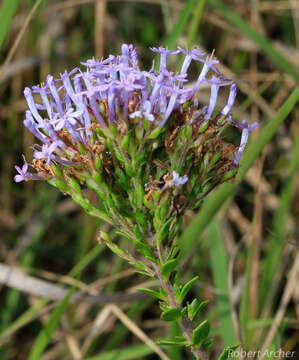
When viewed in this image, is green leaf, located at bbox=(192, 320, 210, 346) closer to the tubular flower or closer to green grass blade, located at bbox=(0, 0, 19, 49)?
the tubular flower

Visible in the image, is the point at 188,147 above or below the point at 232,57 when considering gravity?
below

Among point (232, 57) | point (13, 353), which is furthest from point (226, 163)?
point (232, 57)

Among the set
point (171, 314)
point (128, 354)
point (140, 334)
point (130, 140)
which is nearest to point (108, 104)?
point (130, 140)

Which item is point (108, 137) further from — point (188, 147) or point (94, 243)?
point (94, 243)

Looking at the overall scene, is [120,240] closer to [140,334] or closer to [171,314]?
[140,334]

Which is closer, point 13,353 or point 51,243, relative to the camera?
point 13,353

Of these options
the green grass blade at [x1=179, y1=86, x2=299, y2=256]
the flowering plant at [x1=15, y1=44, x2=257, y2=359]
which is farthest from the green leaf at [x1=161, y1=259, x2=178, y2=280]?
the green grass blade at [x1=179, y1=86, x2=299, y2=256]

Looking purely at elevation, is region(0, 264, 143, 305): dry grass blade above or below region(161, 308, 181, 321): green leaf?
below
